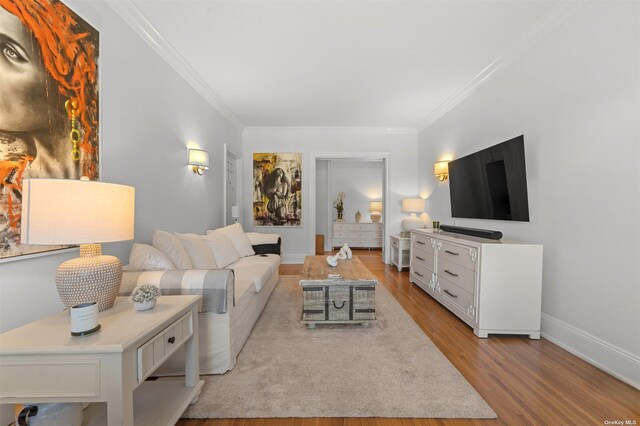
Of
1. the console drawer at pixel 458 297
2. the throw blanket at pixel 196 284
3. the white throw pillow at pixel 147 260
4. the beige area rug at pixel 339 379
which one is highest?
the white throw pillow at pixel 147 260

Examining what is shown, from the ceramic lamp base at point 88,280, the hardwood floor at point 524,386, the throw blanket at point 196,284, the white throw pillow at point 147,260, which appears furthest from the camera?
the white throw pillow at point 147,260

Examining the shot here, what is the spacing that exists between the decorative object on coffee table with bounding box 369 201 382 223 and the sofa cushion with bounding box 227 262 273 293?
208 inches

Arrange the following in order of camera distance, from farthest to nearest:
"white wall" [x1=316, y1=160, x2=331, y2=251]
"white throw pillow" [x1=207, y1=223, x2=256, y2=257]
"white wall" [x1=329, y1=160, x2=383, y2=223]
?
"white wall" [x1=329, y1=160, x2=383, y2=223] < "white wall" [x1=316, y1=160, x2=331, y2=251] < "white throw pillow" [x1=207, y1=223, x2=256, y2=257]

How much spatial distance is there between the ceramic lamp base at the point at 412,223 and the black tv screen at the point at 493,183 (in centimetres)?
116

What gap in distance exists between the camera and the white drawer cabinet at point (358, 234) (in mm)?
7858

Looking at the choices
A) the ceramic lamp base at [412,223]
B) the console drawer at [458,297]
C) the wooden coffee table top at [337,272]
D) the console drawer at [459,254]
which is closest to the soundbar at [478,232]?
the console drawer at [459,254]

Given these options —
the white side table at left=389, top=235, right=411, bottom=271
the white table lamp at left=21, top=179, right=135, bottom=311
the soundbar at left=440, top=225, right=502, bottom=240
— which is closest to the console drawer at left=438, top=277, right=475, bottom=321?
the soundbar at left=440, top=225, right=502, bottom=240

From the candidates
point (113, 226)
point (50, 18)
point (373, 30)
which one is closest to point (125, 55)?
point (50, 18)

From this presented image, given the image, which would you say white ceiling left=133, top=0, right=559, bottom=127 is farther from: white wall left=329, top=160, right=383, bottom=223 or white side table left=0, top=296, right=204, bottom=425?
white wall left=329, top=160, right=383, bottom=223

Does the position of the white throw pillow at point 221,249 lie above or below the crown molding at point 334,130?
below

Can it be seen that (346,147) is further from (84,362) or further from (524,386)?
(84,362)

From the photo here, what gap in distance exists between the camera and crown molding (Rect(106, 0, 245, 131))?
2.23 meters

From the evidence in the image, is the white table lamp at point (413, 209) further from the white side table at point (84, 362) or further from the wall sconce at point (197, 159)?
the white side table at point (84, 362)

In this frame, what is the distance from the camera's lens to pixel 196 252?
271 centimetres
